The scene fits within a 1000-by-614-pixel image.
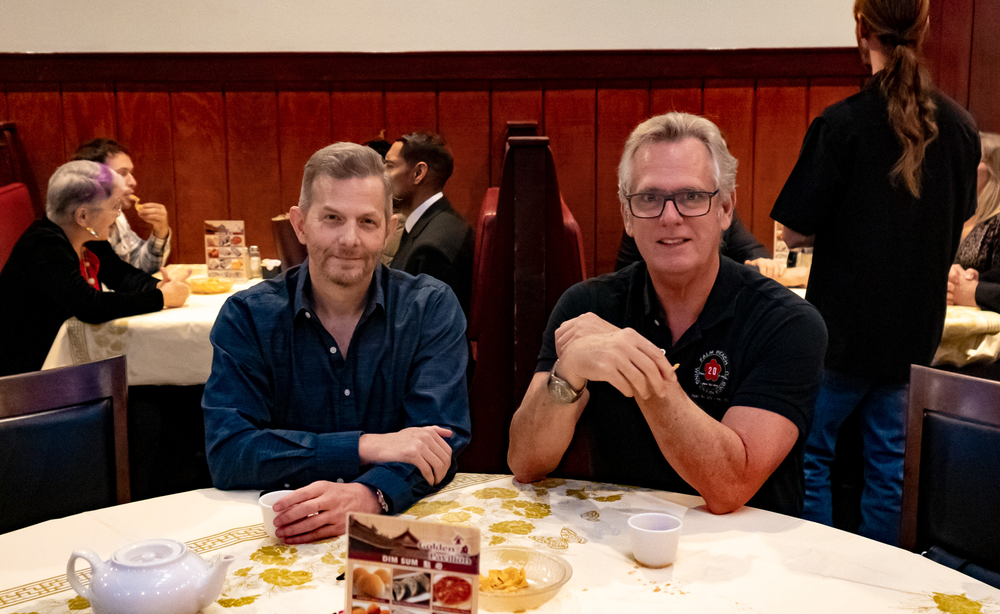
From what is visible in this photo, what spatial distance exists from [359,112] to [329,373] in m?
2.96

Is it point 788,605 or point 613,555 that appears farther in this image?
point 613,555

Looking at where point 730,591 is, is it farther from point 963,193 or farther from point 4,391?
point 963,193

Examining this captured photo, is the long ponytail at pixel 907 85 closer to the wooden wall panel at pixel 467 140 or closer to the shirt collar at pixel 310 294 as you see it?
the shirt collar at pixel 310 294

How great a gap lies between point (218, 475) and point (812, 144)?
1715mm

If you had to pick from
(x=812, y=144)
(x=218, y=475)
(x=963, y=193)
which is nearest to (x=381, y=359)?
(x=218, y=475)

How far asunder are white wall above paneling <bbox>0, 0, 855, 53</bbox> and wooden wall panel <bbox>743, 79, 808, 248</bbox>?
241mm

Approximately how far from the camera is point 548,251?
2238mm

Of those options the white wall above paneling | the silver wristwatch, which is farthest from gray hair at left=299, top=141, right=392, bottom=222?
the white wall above paneling

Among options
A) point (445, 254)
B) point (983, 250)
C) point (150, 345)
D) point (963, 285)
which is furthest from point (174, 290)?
point (983, 250)

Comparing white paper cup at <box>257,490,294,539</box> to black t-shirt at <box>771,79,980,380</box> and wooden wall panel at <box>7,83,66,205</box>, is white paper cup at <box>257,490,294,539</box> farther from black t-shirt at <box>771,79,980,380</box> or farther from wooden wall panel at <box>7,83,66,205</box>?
wooden wall panel at <box>7,83,66,205</box>

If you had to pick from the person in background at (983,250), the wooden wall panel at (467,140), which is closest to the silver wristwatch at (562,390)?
the person in background at (983,250)

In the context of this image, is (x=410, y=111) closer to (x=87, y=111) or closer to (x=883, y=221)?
(x=87, y=111)

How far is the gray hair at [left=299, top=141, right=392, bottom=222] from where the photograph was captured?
65.9 inches

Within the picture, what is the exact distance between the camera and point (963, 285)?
2682 mm
